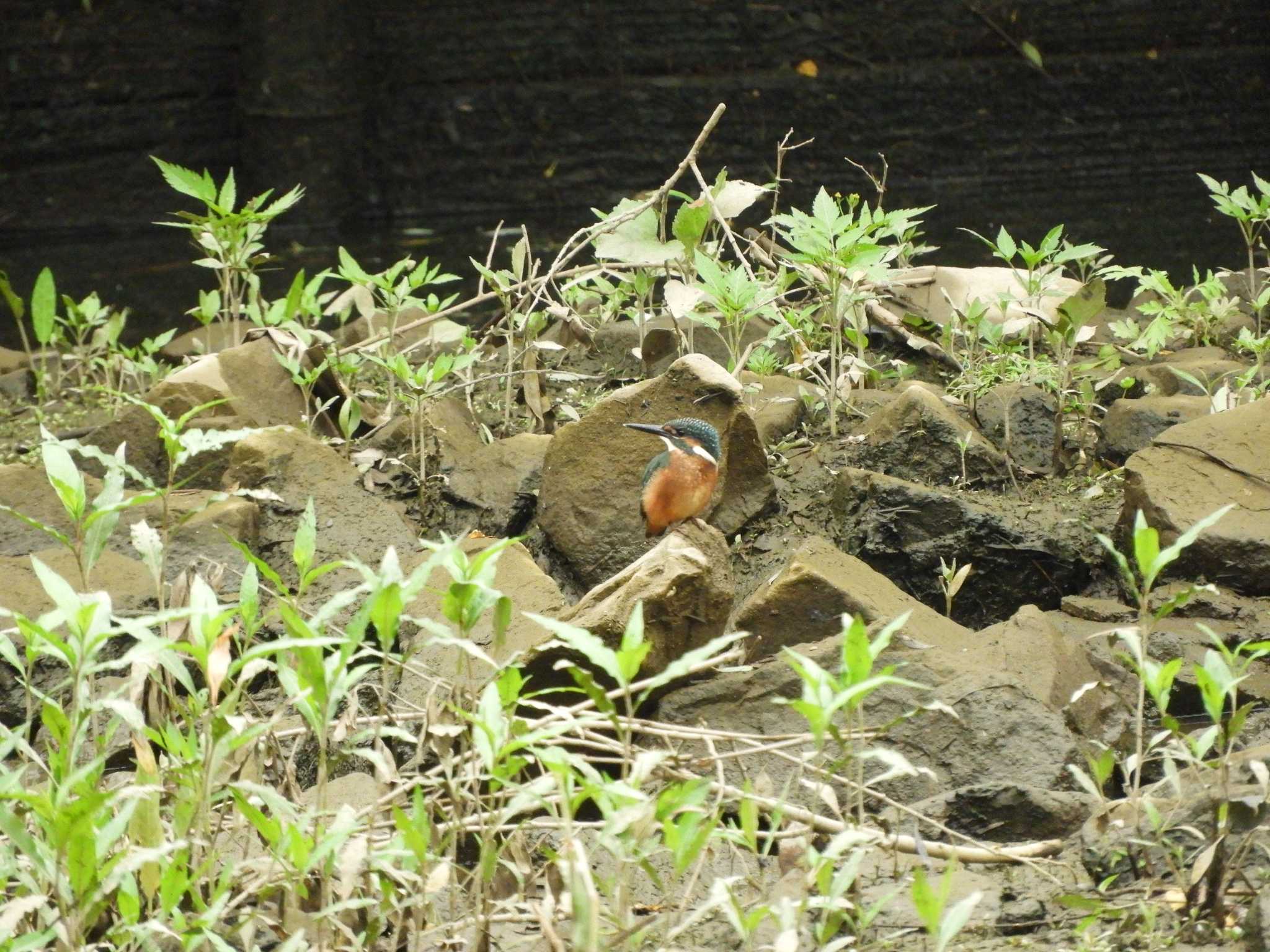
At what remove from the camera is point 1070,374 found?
11.5ft

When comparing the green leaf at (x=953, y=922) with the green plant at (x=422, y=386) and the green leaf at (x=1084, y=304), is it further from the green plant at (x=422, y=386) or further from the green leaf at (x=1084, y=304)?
the green leaf at (x=1084, y=304)

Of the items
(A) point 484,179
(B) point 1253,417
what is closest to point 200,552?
(B) point 1253,417

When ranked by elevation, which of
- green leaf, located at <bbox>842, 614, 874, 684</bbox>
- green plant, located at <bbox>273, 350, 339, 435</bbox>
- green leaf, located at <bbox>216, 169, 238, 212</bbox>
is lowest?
green plant, located at <bbox>273, 350, 339, 435</bbox>

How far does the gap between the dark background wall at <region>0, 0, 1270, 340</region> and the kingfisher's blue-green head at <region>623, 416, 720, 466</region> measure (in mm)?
2959

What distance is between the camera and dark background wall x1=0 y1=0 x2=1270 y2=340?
224 inches

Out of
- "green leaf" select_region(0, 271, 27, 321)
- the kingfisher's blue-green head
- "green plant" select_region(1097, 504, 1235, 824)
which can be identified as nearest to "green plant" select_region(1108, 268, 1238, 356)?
the kingfisher's blue-green head

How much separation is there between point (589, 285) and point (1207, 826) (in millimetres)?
2770

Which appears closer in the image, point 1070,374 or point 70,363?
point 1070,374

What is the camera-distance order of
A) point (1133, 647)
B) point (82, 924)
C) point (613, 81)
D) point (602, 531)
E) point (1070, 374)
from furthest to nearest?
point (613, 81)
point (1070, 374)
point (602, 531)
point (1133, 647)
point (82, 924)

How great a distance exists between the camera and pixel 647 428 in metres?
2.91

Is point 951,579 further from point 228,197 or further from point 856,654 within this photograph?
point 228,197

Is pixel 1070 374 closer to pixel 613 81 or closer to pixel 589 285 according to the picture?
pixel 589 285

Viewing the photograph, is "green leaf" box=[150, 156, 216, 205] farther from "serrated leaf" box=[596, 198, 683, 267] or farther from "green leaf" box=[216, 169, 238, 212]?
"serrated leaf" box=[596, 198, 683, 267]

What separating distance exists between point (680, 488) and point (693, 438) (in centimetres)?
11
